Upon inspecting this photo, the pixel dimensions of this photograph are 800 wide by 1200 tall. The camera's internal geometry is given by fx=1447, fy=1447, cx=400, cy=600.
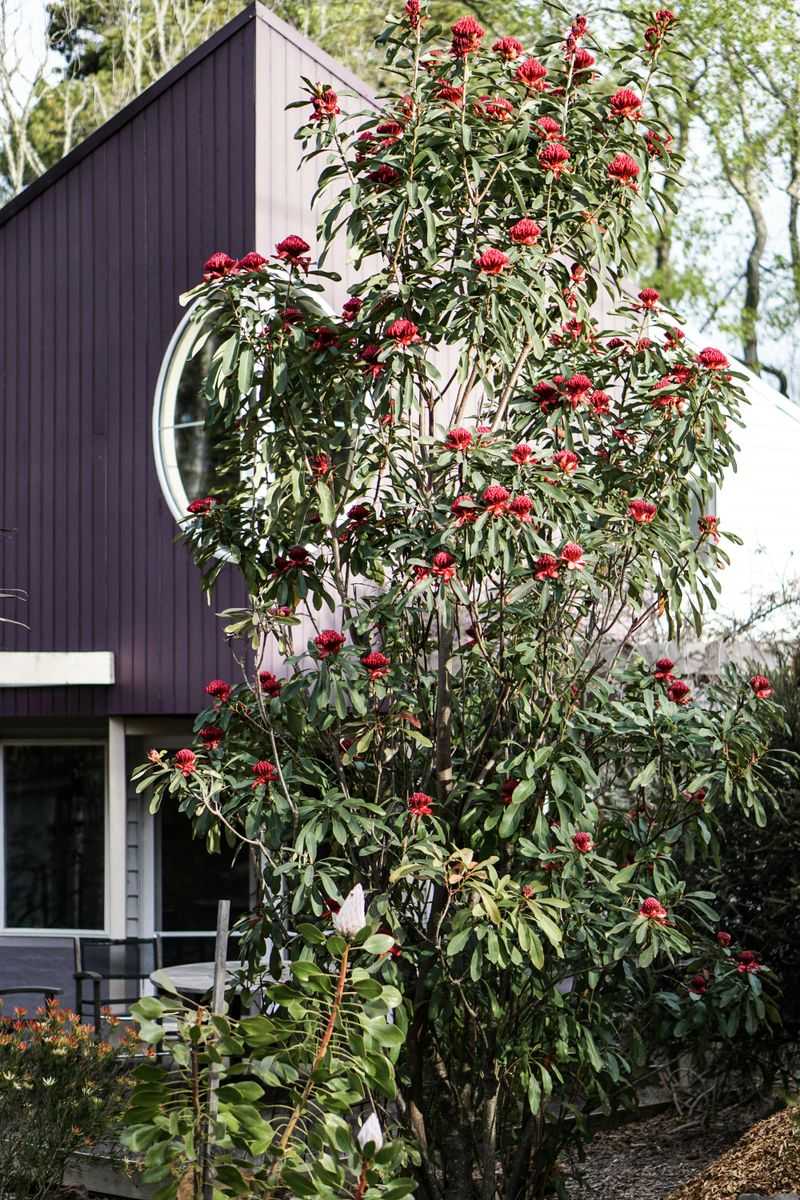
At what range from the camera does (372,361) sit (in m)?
4.93

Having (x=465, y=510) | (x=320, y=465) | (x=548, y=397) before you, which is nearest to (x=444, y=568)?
(x=465, y=510)

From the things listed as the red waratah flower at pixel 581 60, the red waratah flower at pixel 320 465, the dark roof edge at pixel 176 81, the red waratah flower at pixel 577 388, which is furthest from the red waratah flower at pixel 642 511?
the dark roof edge at pixel 176 81

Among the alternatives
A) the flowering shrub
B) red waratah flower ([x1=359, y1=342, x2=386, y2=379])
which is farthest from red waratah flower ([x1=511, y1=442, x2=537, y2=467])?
the flowering shrub

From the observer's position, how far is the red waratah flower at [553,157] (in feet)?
16.2

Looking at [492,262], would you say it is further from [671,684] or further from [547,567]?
[671,684]

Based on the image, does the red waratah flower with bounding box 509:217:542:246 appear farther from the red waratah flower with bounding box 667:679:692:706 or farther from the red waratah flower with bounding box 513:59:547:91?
the red waratah flower with bounding box 667:679:692:706

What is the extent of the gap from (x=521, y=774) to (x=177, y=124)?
684cm

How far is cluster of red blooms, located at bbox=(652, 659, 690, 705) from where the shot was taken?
5215 mm

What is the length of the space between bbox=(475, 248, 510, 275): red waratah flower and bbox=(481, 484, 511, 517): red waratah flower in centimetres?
74

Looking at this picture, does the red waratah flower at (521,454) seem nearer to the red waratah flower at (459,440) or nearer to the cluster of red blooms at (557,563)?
the red waratah flower at (459,440)

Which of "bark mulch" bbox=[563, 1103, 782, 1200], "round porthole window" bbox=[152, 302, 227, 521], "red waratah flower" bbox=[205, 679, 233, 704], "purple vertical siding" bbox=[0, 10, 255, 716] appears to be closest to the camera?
"red waratah flower" bbox=[205, 679, 233, 704]

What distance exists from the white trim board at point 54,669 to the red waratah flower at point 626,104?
19.9ft

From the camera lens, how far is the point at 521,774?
4.89 m

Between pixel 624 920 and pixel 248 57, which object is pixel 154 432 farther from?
pixel 624 920
